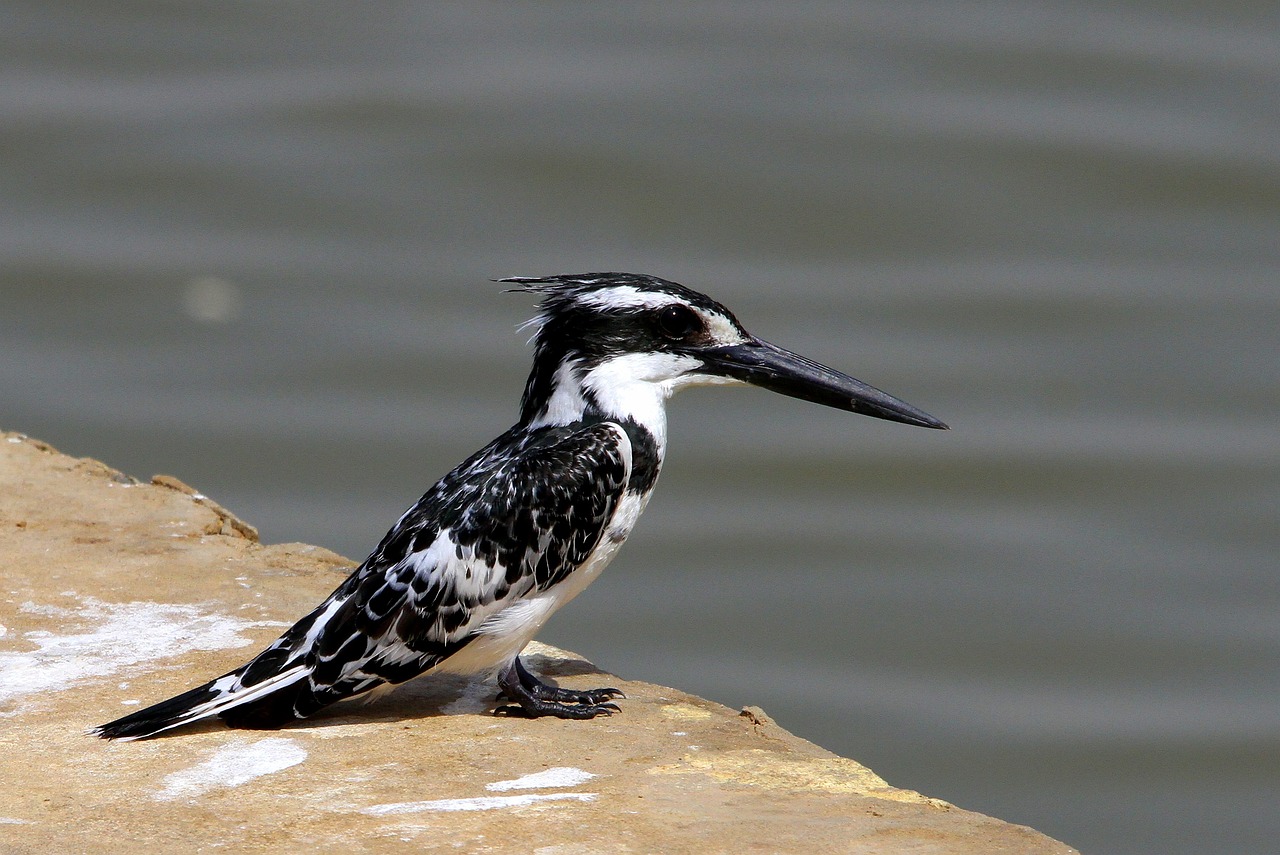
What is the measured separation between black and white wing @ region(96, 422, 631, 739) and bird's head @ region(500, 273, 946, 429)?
0.21 metres

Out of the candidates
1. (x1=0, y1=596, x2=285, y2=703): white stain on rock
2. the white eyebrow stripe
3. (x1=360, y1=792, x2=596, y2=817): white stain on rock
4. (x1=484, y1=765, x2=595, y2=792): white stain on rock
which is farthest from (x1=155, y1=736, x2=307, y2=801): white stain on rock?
the white eyebrow stripe

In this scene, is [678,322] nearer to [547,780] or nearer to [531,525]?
[531,525]

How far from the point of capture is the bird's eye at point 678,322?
5148mm

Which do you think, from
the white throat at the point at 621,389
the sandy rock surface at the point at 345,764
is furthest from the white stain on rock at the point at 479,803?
the white throat at the point at 621,389

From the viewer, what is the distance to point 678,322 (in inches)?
204

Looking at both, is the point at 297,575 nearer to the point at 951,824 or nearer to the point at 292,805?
the point at 292,805

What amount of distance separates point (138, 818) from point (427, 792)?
2.38 ft

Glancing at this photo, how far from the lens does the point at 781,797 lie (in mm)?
4289

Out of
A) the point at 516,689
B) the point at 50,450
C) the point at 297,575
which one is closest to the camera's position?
the point at 516,689

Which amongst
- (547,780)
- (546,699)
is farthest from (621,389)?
(547,780)

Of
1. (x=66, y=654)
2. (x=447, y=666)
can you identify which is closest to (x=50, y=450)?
(x=66, y=654)

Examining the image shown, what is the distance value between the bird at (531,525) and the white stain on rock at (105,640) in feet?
1.78

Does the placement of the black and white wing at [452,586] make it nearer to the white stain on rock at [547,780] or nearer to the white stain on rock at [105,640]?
the white stain on rock at [547,780]

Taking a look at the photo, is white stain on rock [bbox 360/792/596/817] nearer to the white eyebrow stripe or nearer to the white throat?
the white throat
